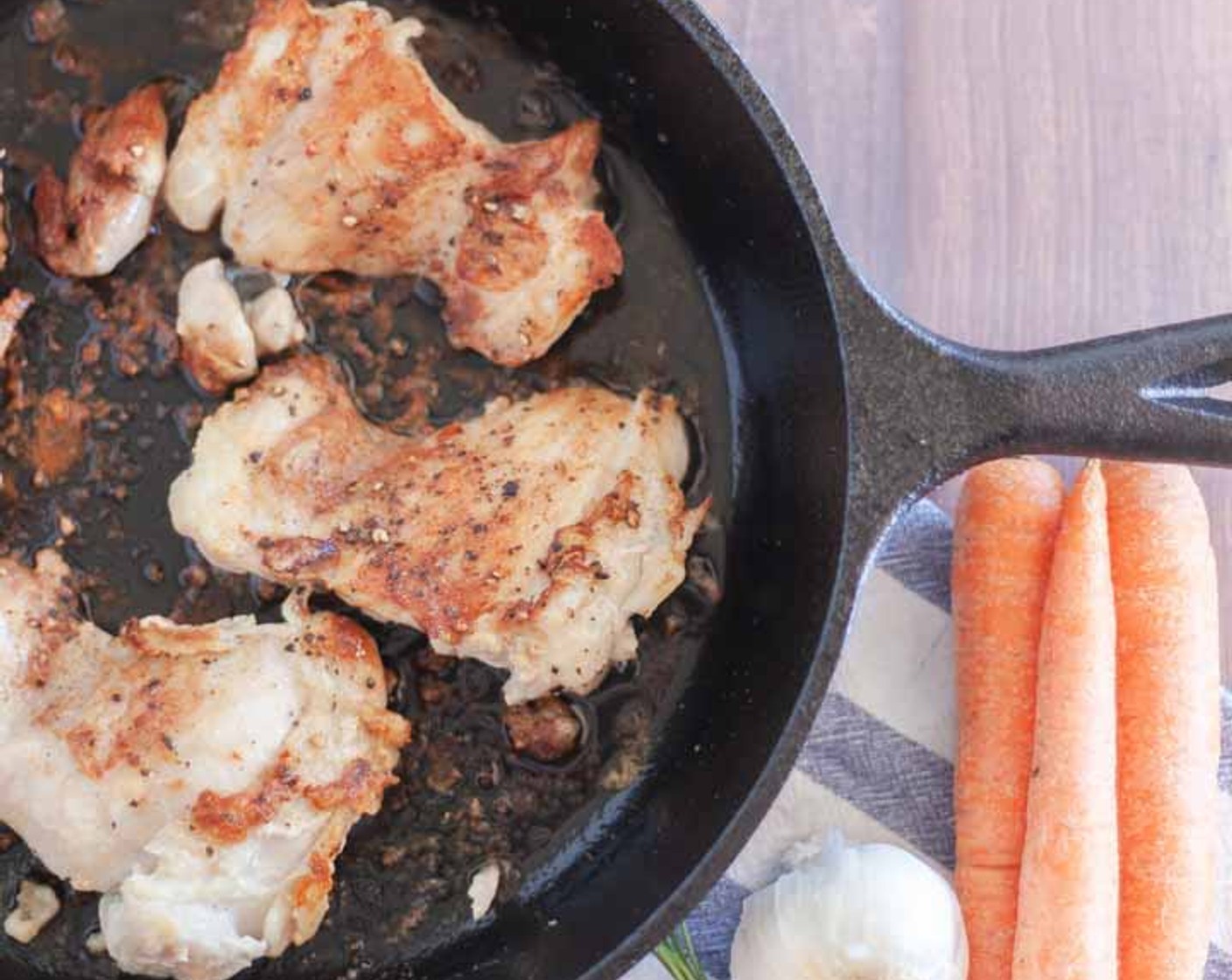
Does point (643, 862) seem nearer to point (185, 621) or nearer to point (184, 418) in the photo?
point (185, 621)

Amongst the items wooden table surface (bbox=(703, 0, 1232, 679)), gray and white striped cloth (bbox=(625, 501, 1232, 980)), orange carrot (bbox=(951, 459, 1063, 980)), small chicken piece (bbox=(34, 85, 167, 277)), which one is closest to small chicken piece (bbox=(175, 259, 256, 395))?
small chicken piece (bbox=(34, 85, 167, 277))

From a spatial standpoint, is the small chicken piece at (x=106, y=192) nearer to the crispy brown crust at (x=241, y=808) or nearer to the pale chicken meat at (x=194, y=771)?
the pale chicken meat at (x=194, y=771)

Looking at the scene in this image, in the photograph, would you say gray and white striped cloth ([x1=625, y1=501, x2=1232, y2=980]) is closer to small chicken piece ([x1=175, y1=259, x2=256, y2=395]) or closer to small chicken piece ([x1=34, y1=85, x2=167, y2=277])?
small chicken piece ([x1=175, y1=259, x2=256, y2=395])

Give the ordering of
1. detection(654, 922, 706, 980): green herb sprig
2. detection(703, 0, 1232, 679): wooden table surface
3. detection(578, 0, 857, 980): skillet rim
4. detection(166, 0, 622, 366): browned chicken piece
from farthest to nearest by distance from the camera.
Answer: detection(703, 0, 1232, 679): wooden table surface, detection(654, 922, 706, 980): green herb sprig, detection(166, 0, 622, 366): browned chicken piece, detection(578, 0, 857, 980): skillet rim

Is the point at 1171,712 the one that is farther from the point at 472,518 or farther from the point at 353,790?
the point at 353,790

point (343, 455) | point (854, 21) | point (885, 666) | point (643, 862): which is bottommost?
point (643, 862)

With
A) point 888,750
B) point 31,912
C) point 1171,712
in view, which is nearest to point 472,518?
point 888,750

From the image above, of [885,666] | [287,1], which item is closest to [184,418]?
[287,1]
